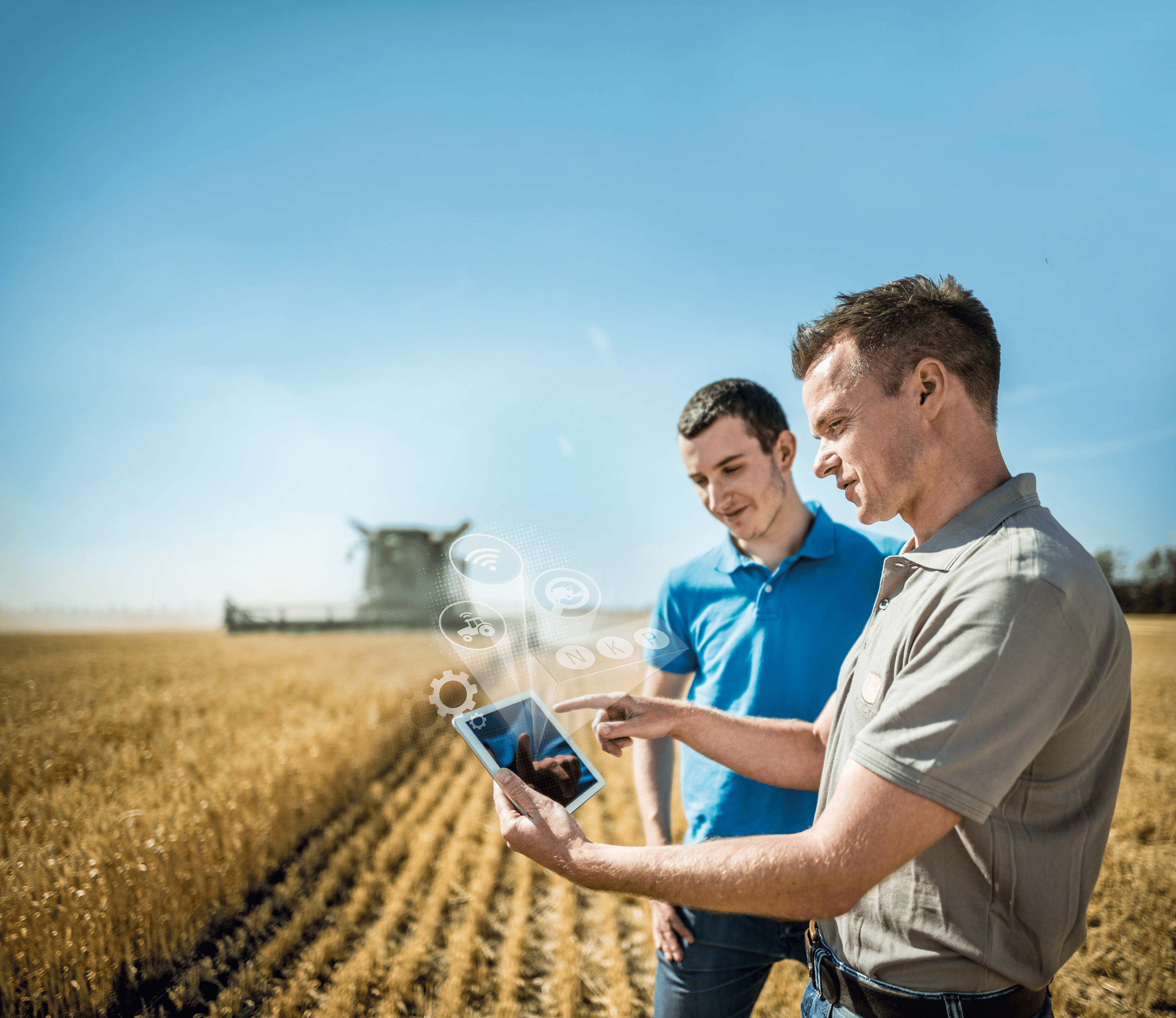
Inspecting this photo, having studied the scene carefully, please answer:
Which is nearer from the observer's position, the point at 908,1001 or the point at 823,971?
the point at 908,1001

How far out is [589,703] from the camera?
6.74ft

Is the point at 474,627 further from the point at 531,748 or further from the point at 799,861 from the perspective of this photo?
the point at 799,861

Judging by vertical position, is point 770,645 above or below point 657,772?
above

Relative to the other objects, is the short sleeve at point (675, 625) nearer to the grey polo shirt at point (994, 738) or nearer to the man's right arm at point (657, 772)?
the man's right arm at point (657, 772)

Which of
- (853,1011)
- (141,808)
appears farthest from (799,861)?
(141,808)

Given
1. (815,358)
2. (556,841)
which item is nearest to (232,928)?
(556,841)

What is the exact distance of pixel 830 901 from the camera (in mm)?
1140

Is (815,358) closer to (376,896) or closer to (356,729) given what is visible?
(376,896)

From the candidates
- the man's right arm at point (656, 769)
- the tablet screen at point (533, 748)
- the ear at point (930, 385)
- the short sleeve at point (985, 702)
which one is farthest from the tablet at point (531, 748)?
the ear at point (930, 385)

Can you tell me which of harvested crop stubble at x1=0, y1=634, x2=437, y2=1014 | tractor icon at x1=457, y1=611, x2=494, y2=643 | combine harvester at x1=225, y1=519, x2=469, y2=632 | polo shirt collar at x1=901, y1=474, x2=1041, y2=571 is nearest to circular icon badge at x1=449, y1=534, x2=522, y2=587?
tractor icon at x1=457, y1=611, x2=494, y2=643

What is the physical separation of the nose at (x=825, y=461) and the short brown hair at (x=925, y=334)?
21cm

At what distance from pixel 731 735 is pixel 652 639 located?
572mm

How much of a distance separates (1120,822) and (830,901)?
5.91 m

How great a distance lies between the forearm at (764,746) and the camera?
2.05 m
